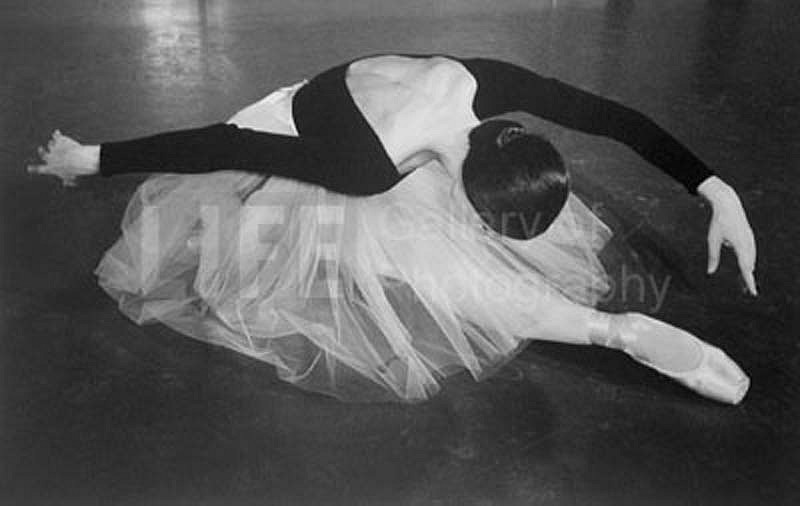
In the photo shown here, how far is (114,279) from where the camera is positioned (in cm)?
174

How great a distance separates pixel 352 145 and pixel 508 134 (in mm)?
259

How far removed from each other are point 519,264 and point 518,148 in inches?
10.5

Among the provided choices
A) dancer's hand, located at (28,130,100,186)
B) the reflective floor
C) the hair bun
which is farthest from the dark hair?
dancer's hand, located at (28,130,100,186)

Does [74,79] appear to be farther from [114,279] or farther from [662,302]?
[662,302]

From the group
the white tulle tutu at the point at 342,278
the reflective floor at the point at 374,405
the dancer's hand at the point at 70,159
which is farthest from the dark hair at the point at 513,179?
the dancer's hand at the point at 70,159

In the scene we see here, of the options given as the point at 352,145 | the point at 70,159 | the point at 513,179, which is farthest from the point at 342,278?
the point at 70,159

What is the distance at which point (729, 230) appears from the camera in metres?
1.53

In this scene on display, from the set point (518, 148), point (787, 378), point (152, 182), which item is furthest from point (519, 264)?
point (152, 182)

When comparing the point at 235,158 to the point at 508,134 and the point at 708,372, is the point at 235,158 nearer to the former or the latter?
the point at 508,134

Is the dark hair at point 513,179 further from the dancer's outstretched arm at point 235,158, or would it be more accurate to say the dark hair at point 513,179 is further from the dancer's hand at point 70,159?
the dancer's hand at point 70,159

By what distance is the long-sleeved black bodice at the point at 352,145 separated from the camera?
5.16 feet

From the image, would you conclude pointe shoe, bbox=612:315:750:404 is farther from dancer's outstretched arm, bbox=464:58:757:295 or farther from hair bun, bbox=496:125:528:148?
hair bun, bbox=496:125:528:148

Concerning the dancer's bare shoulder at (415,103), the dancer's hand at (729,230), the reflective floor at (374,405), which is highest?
the dancer's bare shoulder at (415,103)

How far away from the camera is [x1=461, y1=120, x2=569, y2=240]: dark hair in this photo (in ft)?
4.74
